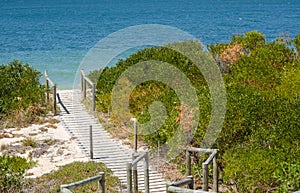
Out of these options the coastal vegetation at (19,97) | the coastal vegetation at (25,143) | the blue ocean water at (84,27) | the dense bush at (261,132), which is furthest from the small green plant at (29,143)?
the blue ocean water at (84,27)

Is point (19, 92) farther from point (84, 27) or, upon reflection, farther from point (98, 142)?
point (84, 27)

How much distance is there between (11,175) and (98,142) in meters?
5.18

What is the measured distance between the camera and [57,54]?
171 ft

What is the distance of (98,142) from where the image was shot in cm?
1948

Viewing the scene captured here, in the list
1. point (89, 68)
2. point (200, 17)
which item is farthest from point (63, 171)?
point (200, 17)

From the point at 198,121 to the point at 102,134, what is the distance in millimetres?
4994

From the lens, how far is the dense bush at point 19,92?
22391 mm

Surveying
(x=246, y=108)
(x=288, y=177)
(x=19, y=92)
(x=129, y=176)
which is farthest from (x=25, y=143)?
(x=288, y=177)

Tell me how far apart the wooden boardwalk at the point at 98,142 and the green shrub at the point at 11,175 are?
276 centimetres

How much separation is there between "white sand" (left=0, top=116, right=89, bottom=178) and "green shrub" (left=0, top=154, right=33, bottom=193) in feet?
6.58

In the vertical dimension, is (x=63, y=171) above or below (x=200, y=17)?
below

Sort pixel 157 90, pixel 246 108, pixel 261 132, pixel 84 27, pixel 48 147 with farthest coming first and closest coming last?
pixel 84 27 < pixel 157 90 < pixel 48 147 < pixel 246 108 < pixel 261 132

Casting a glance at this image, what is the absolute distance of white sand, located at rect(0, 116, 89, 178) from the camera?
1766 centimetres

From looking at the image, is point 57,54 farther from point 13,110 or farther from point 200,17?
point 200,17
